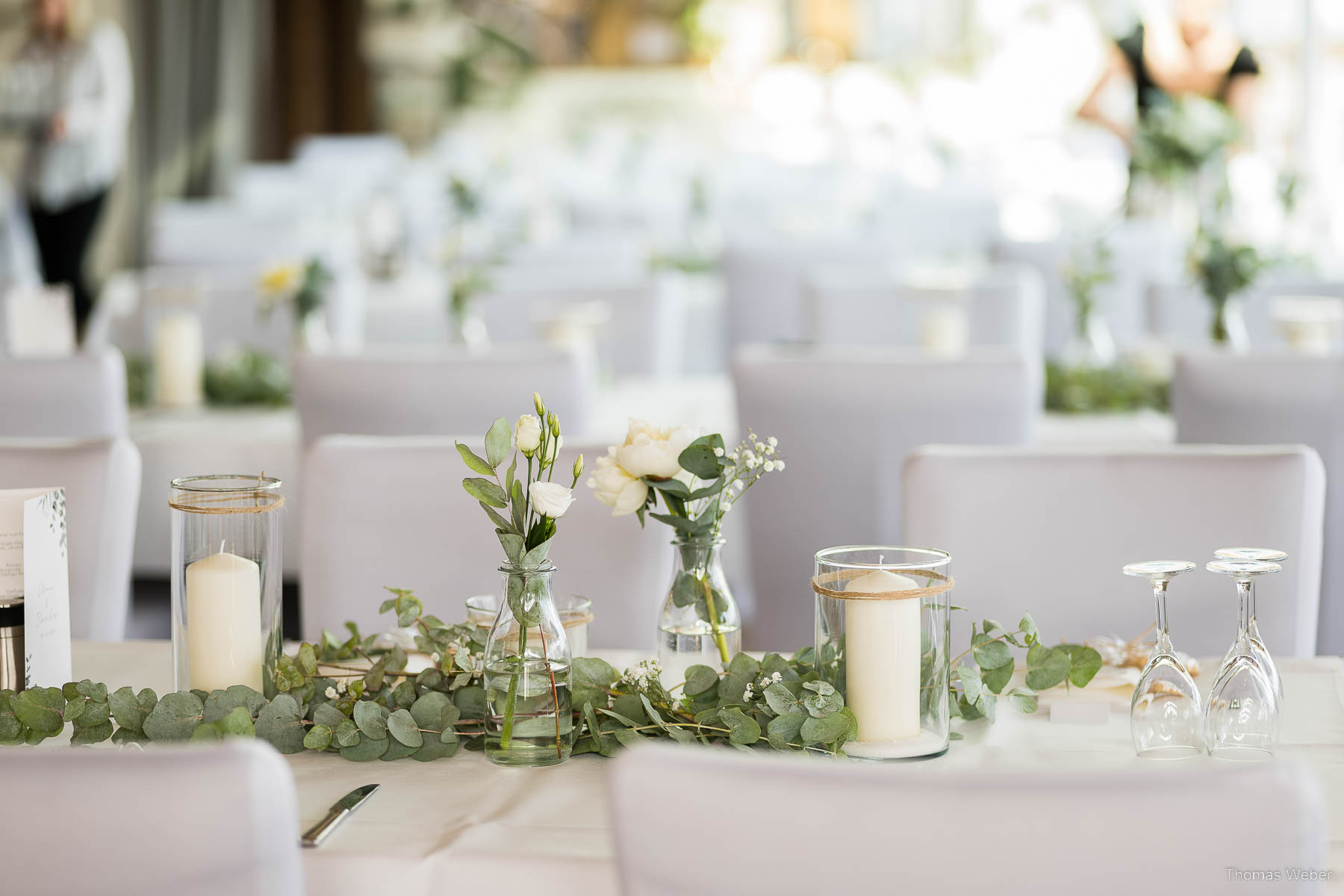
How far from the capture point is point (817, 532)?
2250 millimetres

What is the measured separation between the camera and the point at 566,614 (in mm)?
1229

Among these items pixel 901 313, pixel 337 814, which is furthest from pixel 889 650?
pixel 901 313

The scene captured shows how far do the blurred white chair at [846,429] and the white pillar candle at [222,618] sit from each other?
112 cm

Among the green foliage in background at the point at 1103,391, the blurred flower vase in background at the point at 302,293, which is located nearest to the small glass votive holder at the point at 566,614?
the green foliage in background at the point at 1103,391

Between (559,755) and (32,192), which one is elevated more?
(32,192)

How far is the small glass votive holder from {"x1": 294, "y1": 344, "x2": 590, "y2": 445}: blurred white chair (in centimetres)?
111

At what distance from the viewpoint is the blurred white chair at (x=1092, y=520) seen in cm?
161

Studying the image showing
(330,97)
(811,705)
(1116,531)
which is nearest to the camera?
(811,705)

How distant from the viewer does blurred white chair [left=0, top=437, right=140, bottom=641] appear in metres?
1.71

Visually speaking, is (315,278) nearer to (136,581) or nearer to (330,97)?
(136,581)

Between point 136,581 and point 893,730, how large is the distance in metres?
3.03

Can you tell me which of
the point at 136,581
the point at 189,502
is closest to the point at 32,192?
the point at 136,581

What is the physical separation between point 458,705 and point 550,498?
0.72 ft

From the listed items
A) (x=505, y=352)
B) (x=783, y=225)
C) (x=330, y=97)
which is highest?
(x=330, y=97)
